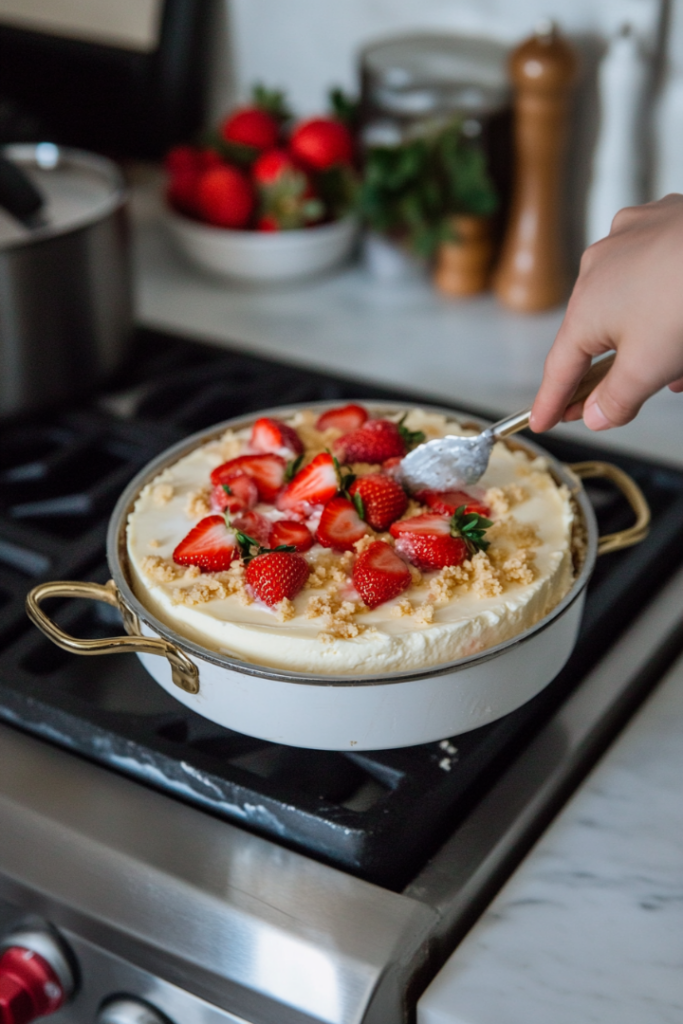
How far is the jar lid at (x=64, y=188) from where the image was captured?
108cm

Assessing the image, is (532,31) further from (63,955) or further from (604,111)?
(63,955)

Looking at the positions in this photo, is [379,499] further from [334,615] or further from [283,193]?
[283,193]

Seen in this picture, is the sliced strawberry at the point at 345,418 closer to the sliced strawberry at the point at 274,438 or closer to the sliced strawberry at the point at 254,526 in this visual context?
the sliced strawberry at the point at 274,438

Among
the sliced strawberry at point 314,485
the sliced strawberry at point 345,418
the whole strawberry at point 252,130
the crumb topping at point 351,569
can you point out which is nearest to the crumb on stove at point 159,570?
the crumb topping at point 351,569

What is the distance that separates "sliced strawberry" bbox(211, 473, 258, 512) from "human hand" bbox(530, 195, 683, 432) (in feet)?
0.78

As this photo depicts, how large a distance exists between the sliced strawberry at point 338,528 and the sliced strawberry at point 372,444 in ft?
0.27

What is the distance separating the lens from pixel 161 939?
597 mm

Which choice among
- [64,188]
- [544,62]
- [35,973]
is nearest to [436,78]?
[544,62]

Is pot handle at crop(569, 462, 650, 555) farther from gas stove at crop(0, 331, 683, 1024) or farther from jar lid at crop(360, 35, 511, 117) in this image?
jar lid at crop(360, 35, 511, 117)

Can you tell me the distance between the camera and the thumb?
61 centimetres

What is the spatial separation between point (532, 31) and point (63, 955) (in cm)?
118

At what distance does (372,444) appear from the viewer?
807mm

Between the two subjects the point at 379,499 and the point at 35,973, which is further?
the point at 379,499

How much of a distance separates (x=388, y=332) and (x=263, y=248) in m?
0.20
